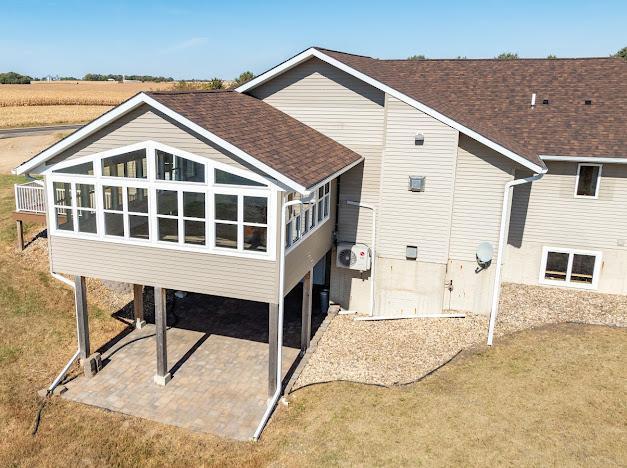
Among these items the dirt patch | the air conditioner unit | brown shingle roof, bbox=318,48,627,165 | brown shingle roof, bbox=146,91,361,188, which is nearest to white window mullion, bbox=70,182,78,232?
brown shingle roof, bbox=146,91,361,188

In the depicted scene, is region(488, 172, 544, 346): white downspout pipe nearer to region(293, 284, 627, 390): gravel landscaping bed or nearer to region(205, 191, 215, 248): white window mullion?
region(293, 284, 627, 390): gravel landscaping bed

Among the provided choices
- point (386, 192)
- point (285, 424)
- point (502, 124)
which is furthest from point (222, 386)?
point (502, 124)

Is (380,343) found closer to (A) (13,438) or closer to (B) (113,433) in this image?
(B) (113,433)

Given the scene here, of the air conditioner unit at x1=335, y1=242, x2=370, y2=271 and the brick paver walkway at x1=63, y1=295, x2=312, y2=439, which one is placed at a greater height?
the air conditioner unit at x1=335, y1=242, x2=370, y2=271

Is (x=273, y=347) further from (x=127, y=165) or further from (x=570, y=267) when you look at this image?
(x=570, y=267)

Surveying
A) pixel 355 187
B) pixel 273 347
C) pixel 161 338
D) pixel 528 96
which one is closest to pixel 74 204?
pixel 161 338

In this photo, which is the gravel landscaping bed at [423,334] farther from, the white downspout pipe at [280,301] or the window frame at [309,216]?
the window frame at [309,216]
